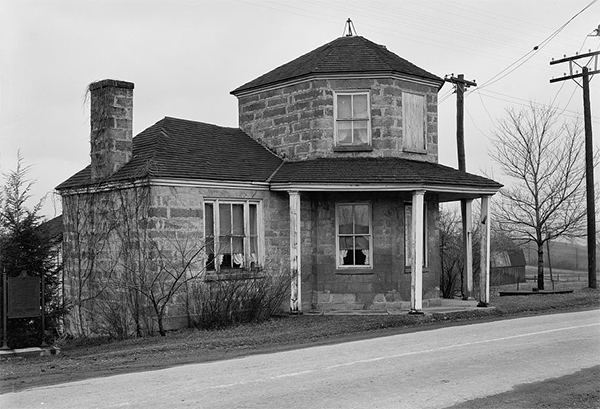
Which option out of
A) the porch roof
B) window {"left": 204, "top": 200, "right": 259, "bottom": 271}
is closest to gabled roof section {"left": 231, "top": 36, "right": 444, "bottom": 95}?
the porch roof

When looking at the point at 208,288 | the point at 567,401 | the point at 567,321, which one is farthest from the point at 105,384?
the point at 567,321

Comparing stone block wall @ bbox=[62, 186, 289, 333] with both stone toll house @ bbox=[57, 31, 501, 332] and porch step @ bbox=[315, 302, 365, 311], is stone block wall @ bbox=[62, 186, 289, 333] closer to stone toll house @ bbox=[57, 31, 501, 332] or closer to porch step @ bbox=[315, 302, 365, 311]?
stone toll house @ bbox=[57, 31, 501, 332]

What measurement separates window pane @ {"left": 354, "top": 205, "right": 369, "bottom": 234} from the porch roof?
120 cm

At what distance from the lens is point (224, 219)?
58.7 ft

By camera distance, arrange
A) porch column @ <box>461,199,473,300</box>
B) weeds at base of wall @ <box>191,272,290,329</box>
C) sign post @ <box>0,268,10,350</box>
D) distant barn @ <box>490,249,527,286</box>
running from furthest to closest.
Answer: distant barn @ <box>490,249,527,286</box> → porch column @ <box>461,199,473,300</box> → weeds at base of wall @ <box>191,272,290,329</box> → sign post @ <box>0,268,10,350</box>

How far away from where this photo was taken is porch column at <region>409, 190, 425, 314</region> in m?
17.9

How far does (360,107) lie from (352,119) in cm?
40

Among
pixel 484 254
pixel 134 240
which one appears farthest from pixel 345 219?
pixel 134 240

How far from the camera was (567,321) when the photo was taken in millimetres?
16375

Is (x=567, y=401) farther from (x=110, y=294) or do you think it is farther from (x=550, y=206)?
(x=550, y=206)

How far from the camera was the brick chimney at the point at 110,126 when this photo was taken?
17641 mm

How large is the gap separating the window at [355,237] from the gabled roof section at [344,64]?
145 inches

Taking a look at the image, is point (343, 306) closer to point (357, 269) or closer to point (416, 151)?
point (357, 269)

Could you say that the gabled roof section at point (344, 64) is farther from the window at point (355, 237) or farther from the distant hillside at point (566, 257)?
the distant hillside at point (566, 257)
